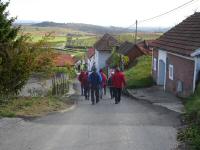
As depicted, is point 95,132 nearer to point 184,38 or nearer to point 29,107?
point 29,107

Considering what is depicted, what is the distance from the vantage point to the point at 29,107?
1438 cm

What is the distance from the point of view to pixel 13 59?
16.7 m

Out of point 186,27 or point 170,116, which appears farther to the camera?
point 186,27

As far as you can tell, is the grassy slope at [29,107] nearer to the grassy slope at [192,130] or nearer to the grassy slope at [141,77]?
the grassy slope at [192,130]

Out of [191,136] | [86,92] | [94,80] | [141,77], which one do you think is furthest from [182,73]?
[141,77]

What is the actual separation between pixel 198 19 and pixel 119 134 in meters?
13.8

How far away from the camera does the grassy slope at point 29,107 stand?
1334 centimetres

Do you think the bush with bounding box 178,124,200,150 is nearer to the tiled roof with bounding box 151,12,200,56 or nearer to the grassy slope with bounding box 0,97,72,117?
the grassy slope with bounding box 0,97,72,117

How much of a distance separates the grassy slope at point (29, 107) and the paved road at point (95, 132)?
0.56 m

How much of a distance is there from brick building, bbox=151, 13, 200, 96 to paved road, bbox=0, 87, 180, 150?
3.95m

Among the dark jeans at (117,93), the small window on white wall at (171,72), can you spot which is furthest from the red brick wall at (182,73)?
the dark jeans at (117,93)

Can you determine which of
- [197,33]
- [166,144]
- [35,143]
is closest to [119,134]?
[166,144]

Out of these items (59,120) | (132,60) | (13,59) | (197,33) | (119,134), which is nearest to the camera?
(119,134)

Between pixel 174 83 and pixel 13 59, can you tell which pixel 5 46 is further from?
pixel 174 83
